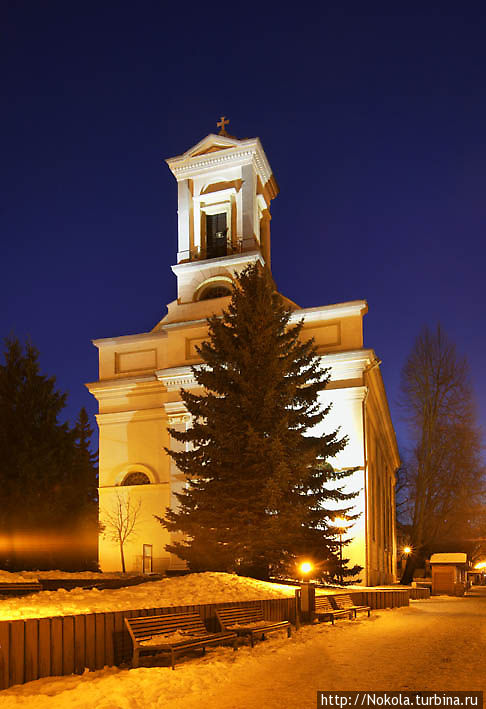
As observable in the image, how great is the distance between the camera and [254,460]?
65.1ft

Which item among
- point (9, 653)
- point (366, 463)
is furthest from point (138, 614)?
point (366, 463)

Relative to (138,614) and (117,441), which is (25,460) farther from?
(138,614)

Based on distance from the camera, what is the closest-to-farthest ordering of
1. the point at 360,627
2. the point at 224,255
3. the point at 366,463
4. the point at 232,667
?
the point at 232,667, the point at 360,627, the point at 366,463, the point at 224,255

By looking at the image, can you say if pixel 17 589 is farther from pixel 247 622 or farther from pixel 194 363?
pixel 194 363

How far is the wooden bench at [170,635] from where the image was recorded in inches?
367

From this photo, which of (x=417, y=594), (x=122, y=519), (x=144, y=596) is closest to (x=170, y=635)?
(x=144, y=596)

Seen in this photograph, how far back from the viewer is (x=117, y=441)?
3275 cm

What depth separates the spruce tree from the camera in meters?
19.4

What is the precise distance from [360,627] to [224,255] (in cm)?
→ 2214

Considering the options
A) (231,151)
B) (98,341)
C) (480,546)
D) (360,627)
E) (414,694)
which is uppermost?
(231,151)

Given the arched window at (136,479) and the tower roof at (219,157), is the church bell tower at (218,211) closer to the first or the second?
the tower roof at (219,157)

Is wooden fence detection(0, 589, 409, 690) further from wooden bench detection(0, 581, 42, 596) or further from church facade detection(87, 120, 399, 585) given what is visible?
church facade detection(87, 120, 399, 585)

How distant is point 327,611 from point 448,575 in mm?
17906

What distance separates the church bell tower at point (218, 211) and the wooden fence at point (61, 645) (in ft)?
77.9
